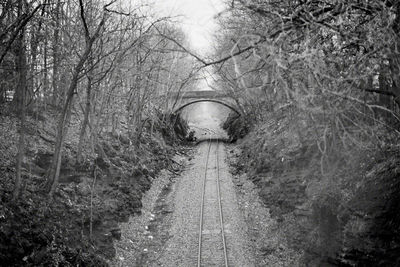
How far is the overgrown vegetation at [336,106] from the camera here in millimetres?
4984

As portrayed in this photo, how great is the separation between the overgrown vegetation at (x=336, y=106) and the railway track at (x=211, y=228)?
2.05 m

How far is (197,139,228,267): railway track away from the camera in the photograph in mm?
10492

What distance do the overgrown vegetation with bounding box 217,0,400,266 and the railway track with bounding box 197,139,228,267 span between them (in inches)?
80.7

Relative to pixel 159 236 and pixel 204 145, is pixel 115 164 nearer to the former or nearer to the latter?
pixel 159 236

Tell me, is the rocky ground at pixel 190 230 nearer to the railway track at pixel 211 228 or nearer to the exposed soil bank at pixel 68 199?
the railway track at pixel 211 228

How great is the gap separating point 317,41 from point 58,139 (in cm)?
760

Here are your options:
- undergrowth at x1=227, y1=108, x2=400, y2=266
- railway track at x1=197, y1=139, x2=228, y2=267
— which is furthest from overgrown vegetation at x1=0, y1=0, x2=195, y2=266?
undergrowth at x1=227, y1=108, x2=400, y2=266

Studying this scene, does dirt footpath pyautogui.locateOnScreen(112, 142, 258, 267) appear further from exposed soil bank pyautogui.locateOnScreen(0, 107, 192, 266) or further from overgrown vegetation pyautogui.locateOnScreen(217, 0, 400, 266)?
overgrown vegetation pyautogui.locateOnScreen(217, 0, 400, 266)

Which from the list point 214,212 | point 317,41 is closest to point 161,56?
point 214,212

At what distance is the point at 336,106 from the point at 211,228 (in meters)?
8.19

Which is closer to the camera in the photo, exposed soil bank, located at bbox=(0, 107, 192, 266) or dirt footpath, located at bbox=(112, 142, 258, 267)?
exposed soil bank, located at bbox=(0, 107, 192, 266)

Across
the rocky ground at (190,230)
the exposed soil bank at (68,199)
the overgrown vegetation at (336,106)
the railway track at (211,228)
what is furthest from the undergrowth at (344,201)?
the exposed soil bank at (68,199)

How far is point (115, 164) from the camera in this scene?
54.8 feet

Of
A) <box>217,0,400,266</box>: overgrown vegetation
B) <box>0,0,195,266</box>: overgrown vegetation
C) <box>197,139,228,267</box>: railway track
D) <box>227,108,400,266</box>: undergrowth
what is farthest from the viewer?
Result: <box>197,139,228,267</box>: railway track
